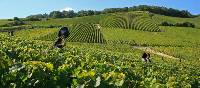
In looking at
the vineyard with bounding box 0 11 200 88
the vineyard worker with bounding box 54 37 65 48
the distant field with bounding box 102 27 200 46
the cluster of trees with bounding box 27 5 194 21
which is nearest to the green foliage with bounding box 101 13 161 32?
the vineyard with bounding box 0 11 200 88

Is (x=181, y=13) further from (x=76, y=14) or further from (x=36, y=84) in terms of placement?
(x=36, y=84)

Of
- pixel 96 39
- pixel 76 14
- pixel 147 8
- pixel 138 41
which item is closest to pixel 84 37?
pixel 96 39

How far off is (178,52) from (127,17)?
171 feet

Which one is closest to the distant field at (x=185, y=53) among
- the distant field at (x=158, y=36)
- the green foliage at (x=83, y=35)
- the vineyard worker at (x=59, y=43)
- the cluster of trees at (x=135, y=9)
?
the distant field at (x=158, y=36)

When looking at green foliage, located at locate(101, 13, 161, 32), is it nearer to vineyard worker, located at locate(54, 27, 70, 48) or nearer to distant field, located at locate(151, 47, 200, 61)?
distant field, located at locate(151, 47, 200, 61)

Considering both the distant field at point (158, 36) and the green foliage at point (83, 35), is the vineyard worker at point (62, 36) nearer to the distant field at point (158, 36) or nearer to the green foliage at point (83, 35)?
the green foliage at point (83, 35)

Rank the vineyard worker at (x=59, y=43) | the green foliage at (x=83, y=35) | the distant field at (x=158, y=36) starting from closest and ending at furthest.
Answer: the vineyard worker at (x=59, y=43) < the green foliage at (x=83, y=35) < the distant field at (x=158, y=36)

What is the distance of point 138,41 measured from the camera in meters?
103

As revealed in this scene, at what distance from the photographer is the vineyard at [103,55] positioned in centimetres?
913

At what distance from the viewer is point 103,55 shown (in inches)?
1324

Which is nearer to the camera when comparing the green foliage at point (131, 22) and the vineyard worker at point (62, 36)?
the vineyard worker at point (62, 36)

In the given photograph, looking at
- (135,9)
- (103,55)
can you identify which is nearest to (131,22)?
(135,9)

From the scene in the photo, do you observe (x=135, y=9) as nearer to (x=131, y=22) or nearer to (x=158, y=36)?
(x=131, y=22)

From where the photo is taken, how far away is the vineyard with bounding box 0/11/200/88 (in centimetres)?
913
